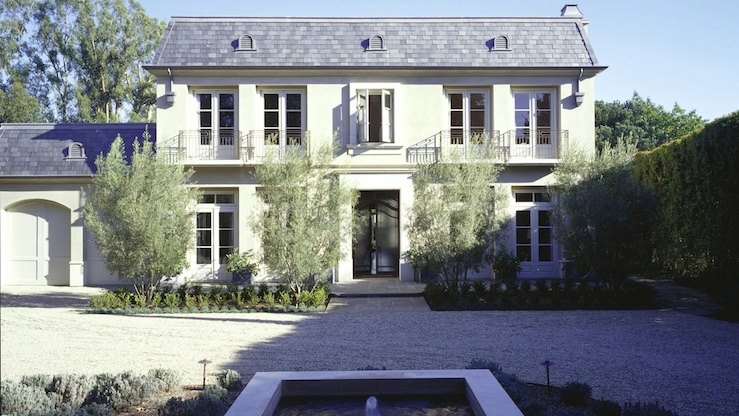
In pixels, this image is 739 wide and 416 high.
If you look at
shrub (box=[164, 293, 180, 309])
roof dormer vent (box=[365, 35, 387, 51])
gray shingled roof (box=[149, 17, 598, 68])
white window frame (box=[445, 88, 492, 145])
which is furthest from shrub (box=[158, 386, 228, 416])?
roof dormer vent (box=[365, 35, 387, 51])

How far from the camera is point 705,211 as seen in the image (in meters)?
14.8

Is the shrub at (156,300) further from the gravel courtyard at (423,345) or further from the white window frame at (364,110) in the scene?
the white window frame at (364,110)

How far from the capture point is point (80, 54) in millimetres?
32188

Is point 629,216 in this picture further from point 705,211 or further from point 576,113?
point 576,113

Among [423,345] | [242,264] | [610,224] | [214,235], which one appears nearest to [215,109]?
[214,235]

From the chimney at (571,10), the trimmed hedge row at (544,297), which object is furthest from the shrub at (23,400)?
the chimney at (571,10)

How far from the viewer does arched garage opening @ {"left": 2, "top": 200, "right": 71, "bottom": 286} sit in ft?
57.2

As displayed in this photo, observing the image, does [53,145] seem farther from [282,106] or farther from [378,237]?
[378,237]

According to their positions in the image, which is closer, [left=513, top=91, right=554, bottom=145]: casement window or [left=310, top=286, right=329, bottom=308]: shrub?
[left=310, top=286, right=329, bottom=308]: shrub

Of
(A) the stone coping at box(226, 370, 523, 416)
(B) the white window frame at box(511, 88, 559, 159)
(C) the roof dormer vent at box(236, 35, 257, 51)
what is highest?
(C) the roof dormer vent at box(236, 35, 257, 51)

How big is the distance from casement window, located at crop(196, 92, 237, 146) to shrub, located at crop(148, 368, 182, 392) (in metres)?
11.8

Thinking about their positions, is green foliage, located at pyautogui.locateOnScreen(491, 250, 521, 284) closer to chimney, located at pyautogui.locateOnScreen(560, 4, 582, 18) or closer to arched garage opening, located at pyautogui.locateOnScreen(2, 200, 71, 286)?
chimney, located at pyautogui.locateOnScreen(560, 4, 582, 18)

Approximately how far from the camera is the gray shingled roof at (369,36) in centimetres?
1750

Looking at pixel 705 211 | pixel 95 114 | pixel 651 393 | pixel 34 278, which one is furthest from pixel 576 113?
pixel 95 114
